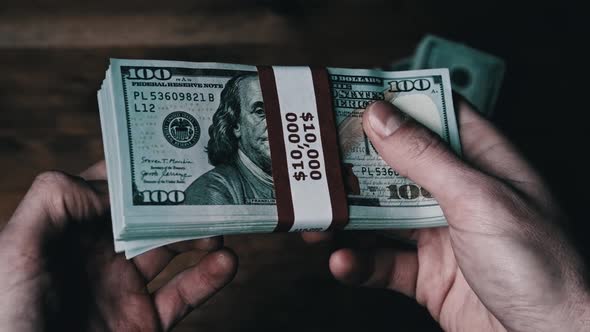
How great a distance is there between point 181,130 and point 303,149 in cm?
14

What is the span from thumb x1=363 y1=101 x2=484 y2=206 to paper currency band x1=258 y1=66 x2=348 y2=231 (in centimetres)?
6

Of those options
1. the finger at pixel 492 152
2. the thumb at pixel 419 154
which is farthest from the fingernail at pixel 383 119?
the finger at pixel 492 152

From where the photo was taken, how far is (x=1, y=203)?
1072 mm

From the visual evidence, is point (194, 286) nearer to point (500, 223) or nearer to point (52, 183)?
point (52, 183)

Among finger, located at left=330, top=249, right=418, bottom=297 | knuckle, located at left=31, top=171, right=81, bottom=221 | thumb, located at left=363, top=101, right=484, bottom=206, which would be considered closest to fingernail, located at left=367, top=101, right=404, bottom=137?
thumb, located at left=363, top=101, right=484, bottom=206

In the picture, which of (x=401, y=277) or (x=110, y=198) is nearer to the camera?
(x=110, y=198)

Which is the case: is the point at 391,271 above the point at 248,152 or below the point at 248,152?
below

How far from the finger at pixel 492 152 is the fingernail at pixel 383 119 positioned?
0.41 feet

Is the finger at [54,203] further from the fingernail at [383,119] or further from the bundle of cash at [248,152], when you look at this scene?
the fingernail at [383,119]

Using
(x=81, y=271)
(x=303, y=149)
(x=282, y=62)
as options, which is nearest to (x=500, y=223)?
(x=303, y=149)

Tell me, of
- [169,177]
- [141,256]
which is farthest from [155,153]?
[141,256]

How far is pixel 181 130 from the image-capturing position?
782 millimetres

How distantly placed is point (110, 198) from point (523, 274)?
462 mm

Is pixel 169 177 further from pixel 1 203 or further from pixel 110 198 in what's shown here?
pixel 1 203
